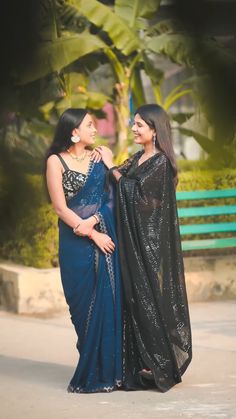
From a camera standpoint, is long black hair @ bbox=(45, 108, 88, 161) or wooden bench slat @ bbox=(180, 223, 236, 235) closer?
long black hair @ bbox=(45, 108, 88, 161)

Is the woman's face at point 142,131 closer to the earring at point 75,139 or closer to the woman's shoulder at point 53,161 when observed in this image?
the earring at point 75,139

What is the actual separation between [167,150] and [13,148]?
2948 mm

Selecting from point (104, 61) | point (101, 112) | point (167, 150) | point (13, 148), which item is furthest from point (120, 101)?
point (13, 148)

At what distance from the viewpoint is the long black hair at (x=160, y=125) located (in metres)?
4.25

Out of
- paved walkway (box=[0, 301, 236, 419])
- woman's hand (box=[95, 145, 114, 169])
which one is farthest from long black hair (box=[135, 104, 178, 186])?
paved walkway (box=[0, 301, 236, 419])

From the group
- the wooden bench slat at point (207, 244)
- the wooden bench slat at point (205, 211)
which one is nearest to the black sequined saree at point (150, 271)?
the wooden bench slat at point (207, 244)

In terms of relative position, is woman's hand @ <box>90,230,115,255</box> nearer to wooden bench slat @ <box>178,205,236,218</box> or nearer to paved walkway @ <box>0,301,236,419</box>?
paved walkway @ <box>0,301,236,419</box>

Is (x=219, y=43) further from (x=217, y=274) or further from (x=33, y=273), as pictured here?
(x=217, y=274)

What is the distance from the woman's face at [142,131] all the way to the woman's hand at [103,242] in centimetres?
48

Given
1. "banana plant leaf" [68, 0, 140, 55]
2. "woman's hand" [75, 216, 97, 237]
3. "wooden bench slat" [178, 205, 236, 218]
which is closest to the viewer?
"woman's hand" [75, 216, 97, 237]

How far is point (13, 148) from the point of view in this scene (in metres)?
1.38

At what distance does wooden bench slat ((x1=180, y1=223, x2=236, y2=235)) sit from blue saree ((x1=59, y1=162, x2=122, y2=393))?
329 cm

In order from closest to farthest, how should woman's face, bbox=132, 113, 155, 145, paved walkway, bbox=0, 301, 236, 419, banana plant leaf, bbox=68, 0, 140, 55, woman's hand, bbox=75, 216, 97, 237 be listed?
1. paved walkway, bbox=0, 301, 236, 419
2. woman's hand, bbox=75, 216, 97, 237
3. woman's face, bbox=132, 113, 155, 145
4. banana plant leaf, bbox=68, 0, 140, 55

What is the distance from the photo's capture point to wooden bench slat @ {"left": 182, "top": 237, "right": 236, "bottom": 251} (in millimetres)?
7453
